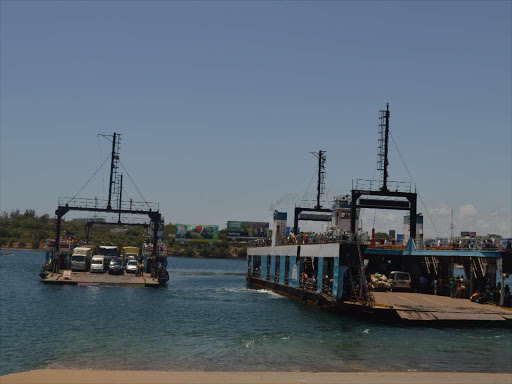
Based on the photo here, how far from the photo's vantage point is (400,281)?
47.6 meters

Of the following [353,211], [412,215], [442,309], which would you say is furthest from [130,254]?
[442,309]

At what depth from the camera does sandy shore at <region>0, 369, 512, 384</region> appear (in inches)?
797

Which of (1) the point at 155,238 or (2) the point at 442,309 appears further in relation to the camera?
(1) the point at 155,238

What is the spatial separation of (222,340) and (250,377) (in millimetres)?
11283

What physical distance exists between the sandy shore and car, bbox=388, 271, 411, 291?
78.0ft

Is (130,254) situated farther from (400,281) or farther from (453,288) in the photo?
(453,288)

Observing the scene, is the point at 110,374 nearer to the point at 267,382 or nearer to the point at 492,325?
the point at 267,382

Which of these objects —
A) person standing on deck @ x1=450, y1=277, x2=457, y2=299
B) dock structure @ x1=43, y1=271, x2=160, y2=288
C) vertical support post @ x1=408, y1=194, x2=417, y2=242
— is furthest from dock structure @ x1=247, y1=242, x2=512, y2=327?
dock structure @ x1=43, y1=271, x2=160, y2=288

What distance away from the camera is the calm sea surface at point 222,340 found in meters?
26.6

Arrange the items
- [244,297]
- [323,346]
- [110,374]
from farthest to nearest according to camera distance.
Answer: [244,297] < [323,346] < [110,374]

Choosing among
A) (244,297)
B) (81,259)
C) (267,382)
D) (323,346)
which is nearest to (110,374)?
(267,382)

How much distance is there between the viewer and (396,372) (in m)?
24.2

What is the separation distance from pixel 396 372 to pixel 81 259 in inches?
2029

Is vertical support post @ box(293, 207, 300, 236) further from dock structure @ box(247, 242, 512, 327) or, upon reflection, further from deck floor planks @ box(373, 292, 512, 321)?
deck floor planks @ box(373, 292, 512, 321)
